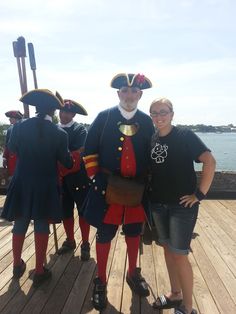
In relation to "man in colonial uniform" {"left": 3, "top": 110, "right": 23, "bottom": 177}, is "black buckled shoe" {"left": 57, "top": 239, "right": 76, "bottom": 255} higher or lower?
lower

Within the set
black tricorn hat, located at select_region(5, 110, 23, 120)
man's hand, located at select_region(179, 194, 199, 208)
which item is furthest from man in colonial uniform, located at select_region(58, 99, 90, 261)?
black tricorn hat, located at select_region(5, 110, 23, 120)

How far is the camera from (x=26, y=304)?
3127 mm

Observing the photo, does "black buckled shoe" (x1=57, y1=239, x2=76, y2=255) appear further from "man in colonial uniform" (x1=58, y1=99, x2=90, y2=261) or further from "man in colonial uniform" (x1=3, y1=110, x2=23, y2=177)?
"man in colonial uniform" (x1=3, y1=110, x2=23, y2=177)

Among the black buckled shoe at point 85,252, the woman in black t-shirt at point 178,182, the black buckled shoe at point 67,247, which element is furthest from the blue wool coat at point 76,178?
the woman in black t-shirt at point 178,182

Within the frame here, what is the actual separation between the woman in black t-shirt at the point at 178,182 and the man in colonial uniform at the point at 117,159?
15.5 inches

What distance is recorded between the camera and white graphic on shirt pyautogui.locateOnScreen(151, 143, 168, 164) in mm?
2807

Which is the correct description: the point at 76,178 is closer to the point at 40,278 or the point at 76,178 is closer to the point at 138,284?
the point at 40,278

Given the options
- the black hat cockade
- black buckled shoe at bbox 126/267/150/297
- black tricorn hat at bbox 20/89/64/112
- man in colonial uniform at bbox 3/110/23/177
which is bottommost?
black buckled shoe at bbox 126/267/150/297

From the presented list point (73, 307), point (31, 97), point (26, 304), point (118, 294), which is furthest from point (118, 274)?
point (31, 97)

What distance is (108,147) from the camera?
3.32 m

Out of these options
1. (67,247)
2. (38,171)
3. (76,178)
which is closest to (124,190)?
(38,171)

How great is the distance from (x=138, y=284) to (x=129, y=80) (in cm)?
188

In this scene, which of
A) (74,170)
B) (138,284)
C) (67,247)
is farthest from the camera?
(67,247)

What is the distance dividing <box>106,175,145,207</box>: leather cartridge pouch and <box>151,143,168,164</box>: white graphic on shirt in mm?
394
